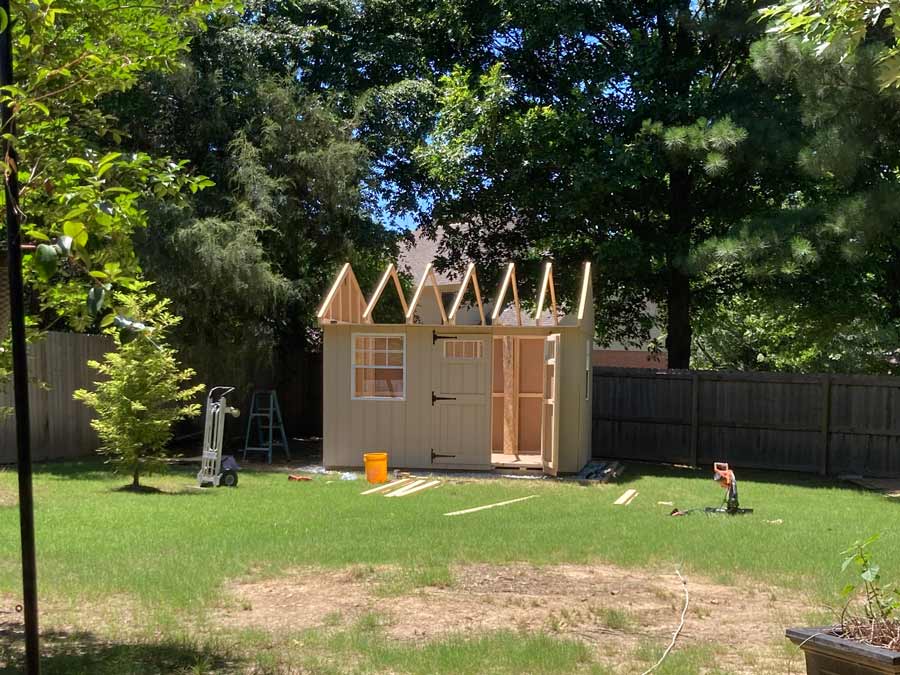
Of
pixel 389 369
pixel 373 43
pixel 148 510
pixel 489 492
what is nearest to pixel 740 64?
pixel 373 43

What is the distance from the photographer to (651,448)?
53.3 feet

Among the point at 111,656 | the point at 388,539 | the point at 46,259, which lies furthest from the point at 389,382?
the point at 46,259

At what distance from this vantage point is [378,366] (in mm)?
13852

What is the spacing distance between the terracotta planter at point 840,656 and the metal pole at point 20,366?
2990 mm

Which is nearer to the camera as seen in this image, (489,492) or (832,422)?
(489,492)

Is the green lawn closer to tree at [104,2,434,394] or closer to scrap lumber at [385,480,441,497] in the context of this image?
scrap lumber at [385,480,441,497]

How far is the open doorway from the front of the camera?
1579 centimetres

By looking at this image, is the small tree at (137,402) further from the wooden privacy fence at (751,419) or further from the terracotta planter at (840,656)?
the terracotta planter at (840,656)

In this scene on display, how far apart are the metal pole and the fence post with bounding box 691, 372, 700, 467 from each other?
13.6m

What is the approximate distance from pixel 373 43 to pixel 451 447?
971cm

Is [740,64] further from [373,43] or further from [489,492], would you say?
[489,492]

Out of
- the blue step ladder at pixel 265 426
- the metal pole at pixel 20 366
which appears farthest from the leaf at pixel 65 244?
the blue step ladder at pixel 265 426

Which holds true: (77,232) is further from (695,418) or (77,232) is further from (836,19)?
(695,418)

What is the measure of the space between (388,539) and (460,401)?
5.80 metres
